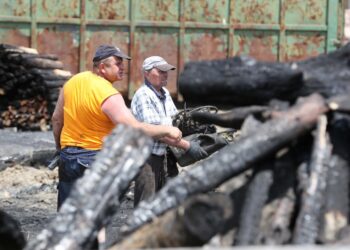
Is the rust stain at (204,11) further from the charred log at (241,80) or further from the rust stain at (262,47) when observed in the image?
the charred log at (241,80)

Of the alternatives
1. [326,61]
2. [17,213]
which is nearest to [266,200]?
[326,61]

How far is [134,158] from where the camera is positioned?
16.1 ft

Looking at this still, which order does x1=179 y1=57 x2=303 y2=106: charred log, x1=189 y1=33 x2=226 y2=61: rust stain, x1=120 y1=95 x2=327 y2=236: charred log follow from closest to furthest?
x1=120 y1=95 x2=327 y2=236: charred log, x1=179 y1=57 x2=303 y2=106: charred log, x1=189 y1=33 x2=226 y2=61: rust stain

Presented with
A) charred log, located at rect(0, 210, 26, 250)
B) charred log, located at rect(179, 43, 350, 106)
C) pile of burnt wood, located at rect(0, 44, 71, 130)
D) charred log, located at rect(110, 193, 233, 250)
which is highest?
charred log, located at rect(179, 43, 350, 106)

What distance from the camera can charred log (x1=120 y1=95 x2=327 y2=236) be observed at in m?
4.62

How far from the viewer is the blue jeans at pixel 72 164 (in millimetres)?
7547

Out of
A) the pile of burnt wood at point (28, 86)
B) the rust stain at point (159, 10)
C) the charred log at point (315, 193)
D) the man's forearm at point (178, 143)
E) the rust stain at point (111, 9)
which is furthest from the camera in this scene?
the rust stain at point (159, 10)

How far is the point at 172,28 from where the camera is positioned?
616 inches

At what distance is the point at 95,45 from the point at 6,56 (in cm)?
157

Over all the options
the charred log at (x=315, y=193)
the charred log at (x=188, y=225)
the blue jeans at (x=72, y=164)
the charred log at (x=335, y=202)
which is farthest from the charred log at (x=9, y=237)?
the blue jeans at (x=72, y=164)

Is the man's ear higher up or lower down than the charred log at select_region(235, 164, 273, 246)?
higher up

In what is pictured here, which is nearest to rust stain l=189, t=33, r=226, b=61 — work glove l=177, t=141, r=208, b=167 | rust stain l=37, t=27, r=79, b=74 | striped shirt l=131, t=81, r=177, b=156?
rust stain l=37, t=27, r=79, b=74

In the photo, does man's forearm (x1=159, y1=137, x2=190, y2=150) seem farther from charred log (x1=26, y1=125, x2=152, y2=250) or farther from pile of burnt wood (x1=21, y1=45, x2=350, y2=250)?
charred log (x1=26, y1=125, x2=152, y2=250)

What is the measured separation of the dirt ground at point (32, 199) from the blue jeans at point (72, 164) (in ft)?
2.86
